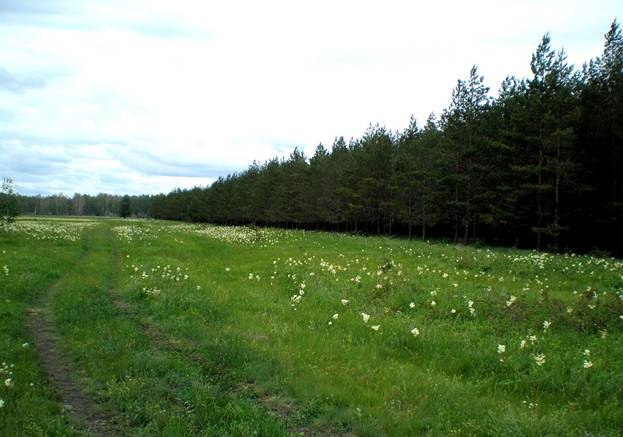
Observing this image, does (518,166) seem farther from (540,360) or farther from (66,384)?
(66,384)

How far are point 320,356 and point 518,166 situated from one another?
31.1 metres

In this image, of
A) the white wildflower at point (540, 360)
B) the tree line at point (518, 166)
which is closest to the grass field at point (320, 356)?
the white wildflower at point (540, 360)

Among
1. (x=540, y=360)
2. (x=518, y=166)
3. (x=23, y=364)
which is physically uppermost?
(x=518, y=166)

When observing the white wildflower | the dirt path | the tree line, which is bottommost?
the dirt path

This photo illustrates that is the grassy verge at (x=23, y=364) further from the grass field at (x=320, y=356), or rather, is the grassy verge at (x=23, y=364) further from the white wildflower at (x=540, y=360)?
the white wildflower at (x=540, y=360)

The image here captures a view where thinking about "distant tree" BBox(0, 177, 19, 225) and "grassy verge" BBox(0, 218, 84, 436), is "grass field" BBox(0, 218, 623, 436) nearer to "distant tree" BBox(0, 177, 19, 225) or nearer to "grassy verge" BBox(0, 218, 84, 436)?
"grassy verge" BBox(0, 218, 84, 436)

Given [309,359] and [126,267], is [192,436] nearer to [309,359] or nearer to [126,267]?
[309,359]

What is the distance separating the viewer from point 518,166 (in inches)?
1406

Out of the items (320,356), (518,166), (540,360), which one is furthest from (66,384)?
(518,166)

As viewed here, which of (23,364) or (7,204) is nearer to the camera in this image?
(23,364)

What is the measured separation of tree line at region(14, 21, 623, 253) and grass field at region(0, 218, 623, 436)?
66.7 ft

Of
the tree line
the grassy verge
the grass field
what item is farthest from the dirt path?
the tree line

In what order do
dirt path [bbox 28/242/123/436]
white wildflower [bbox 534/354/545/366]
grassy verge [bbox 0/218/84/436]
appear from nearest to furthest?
grassy verge [bbox 0/218/84/436], dirt path [bbox 28/242/123/436], white wildflower [bbox 534/354/545/366]

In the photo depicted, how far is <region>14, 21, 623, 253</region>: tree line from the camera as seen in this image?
34812 mm
